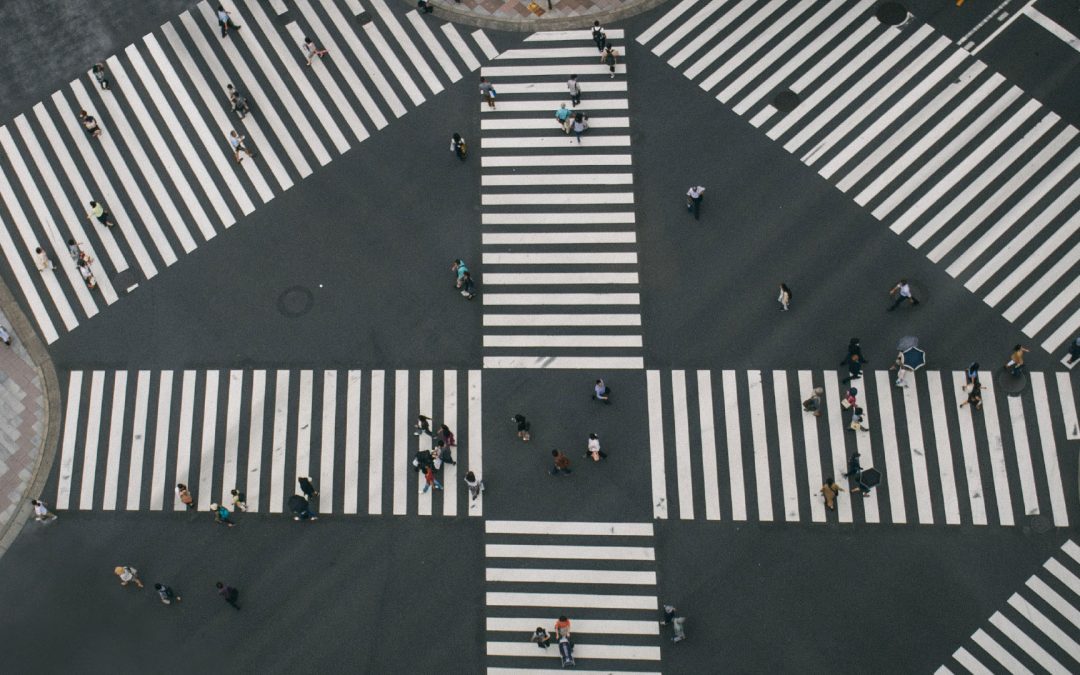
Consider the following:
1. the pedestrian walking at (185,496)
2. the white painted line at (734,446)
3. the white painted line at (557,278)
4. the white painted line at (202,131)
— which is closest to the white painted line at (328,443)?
the pedestrian walking at (185,496)

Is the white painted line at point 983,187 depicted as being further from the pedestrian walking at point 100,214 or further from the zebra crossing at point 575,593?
the pedestrian walking at point 100,214

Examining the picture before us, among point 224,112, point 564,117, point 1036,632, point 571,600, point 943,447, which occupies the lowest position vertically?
point 1036,632

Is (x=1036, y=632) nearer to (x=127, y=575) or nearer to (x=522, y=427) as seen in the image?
(x=522, y=427)

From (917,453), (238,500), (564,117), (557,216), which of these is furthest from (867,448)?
(238,500)

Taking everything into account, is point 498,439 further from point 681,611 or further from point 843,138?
point 843,138

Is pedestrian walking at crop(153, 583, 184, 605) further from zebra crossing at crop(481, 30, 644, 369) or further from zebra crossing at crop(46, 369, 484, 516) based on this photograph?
zebra crossing at crop(481, 30, 644, 369)

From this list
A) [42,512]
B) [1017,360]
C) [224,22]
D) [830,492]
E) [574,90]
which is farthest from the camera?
[224,22]

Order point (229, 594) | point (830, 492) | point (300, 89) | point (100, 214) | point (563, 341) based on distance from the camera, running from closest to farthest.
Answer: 1. point (229, 594)
2. point (830, 492)
3. point (563, 341)
4. point (100, 214)
5. point (300, 89)
